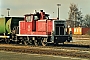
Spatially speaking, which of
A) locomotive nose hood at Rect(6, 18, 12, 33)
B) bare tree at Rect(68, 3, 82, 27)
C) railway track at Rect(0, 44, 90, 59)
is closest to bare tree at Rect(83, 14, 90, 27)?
bare tree at Rect(68, 3, 82, 27)

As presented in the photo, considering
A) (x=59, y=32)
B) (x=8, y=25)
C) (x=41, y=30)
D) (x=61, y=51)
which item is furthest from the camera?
(x=8, y=25)

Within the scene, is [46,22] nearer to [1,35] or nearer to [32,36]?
[32,36]

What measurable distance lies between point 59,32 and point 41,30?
2.05 metres

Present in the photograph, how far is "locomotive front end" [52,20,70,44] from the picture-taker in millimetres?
27573

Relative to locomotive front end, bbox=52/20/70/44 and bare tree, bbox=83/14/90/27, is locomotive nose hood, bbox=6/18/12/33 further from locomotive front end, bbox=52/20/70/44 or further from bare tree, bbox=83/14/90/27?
bare tree, bbox=83/14/90/27

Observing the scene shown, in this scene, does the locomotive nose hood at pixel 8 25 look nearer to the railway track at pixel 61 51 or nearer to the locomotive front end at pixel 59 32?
the locomotive front end at pixel 59 32

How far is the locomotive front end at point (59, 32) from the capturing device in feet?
90.5

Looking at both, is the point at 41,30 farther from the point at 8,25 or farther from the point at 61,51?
the point at 61,51

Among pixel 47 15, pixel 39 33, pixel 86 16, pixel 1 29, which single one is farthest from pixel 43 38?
pixel 86 16

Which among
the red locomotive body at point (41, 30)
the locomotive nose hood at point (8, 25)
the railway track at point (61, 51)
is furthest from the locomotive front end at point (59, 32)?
the locomotive nose hood at point (8, 25)

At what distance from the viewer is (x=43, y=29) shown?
28.6 meters

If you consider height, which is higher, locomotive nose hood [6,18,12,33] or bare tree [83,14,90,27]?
bare tree [83,14,90,27]

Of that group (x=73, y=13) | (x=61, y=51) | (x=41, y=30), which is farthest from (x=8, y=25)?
(x=73, y=13)

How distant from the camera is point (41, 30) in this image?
28734 millimetres
